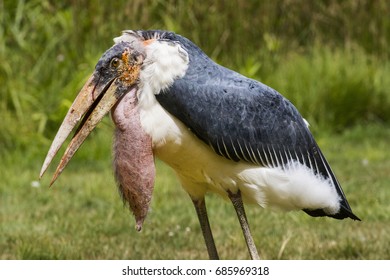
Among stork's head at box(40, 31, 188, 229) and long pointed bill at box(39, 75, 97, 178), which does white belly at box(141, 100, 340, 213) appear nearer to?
stork's head at box(40, 31, 188, 229)

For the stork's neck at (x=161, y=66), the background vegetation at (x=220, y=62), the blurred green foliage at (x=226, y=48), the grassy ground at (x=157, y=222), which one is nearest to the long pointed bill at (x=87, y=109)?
the stork's neck at (x=161, y=66)

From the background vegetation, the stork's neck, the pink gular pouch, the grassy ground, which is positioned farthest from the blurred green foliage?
the stork's neck

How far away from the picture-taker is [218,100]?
11.4 ft

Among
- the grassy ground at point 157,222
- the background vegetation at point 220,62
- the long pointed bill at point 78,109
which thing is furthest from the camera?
the background vegetation at point 220,62

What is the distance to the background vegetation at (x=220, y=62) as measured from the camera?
16.5ft

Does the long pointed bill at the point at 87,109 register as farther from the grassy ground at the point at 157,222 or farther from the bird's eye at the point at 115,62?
the grassy ground at the point at 157,222

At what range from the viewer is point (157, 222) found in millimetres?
5488

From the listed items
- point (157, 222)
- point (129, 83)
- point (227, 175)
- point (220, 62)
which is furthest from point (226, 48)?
point (129, 83)

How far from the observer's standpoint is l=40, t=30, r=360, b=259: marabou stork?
3.45m

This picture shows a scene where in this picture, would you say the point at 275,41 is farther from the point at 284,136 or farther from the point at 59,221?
the point at 284,136

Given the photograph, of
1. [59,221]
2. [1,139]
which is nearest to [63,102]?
[1,139]

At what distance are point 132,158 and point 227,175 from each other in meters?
0.37

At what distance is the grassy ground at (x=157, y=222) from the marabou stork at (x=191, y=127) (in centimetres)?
40

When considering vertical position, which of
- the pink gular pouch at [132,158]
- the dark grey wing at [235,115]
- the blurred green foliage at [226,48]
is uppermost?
the dark grey wing at [235,115]
